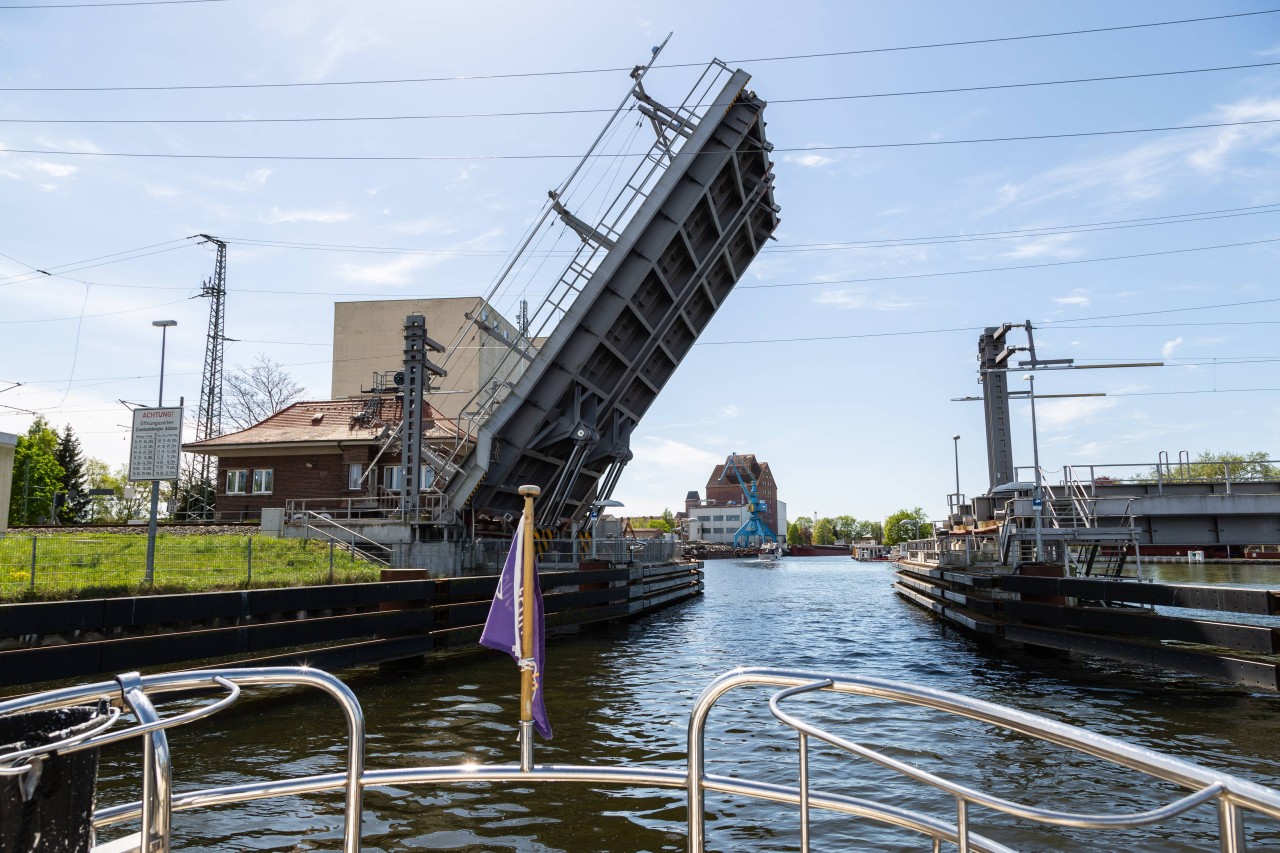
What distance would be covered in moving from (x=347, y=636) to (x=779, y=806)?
6.58 metres

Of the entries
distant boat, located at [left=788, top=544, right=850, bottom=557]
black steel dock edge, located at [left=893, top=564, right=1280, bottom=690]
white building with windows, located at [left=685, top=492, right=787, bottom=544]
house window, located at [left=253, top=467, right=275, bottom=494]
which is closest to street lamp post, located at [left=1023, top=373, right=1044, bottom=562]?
black steel dock edge, located at [left=893, top=564, right=1280, bottom=690]

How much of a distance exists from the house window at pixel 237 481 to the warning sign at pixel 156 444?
15.5m

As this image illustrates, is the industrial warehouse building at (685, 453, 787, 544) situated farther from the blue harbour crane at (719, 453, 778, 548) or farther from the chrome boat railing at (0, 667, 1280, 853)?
the chrome boat railing at (0, 667, 1280, 853)

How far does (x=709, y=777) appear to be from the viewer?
9.09ft

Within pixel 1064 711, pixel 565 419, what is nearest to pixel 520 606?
pixel 1064 711

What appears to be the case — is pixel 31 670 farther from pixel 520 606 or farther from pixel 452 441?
pixel 452 441

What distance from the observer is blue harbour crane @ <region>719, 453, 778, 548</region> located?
4254 inches

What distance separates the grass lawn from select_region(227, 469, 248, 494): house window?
230 inches

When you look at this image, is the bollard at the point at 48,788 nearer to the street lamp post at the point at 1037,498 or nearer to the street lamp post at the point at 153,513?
the street lamp post at the point at 153,513

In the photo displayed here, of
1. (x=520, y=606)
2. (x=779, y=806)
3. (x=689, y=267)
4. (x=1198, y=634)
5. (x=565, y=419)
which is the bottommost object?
(x=779, y=806)

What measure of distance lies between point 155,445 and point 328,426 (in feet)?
50.1

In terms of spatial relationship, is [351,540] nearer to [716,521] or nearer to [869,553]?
[869,553]

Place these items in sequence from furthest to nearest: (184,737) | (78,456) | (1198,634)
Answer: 1. (78,456)
2. (1198,634)
3. (184,737)

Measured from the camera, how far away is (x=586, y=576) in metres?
18.2
